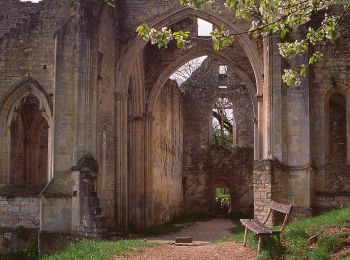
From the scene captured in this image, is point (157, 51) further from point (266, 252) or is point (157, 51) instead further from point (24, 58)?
point (266, 252)

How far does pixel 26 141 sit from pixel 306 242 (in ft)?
32.0

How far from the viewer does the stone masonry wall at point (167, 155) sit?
22.3m

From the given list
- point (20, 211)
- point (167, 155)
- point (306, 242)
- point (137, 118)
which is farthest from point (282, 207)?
point (167, 155)

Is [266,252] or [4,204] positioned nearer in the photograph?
[266,252]

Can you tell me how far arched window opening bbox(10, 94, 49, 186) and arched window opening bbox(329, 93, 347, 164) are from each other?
313 inches

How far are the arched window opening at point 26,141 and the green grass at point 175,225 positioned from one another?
4212 mm

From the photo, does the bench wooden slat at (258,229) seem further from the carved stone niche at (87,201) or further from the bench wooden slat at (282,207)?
the carved stone niche at (87,201)

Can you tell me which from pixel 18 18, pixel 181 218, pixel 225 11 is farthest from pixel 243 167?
pixel 18 18

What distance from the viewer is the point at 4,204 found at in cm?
1474

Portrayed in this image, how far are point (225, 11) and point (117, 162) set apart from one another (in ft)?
18.9

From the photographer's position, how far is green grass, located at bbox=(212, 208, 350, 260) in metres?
9.13

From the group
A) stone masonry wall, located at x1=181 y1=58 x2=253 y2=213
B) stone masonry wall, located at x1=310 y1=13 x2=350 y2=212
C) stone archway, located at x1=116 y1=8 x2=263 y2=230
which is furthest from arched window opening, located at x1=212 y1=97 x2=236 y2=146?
stone masonry wall, located at x1=310 y1=13 x2=350 y2=212

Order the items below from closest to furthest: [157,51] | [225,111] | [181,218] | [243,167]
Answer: [157,51], [181,218], [243,167], [225,111]

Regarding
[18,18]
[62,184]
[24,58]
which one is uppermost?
[18,18]
